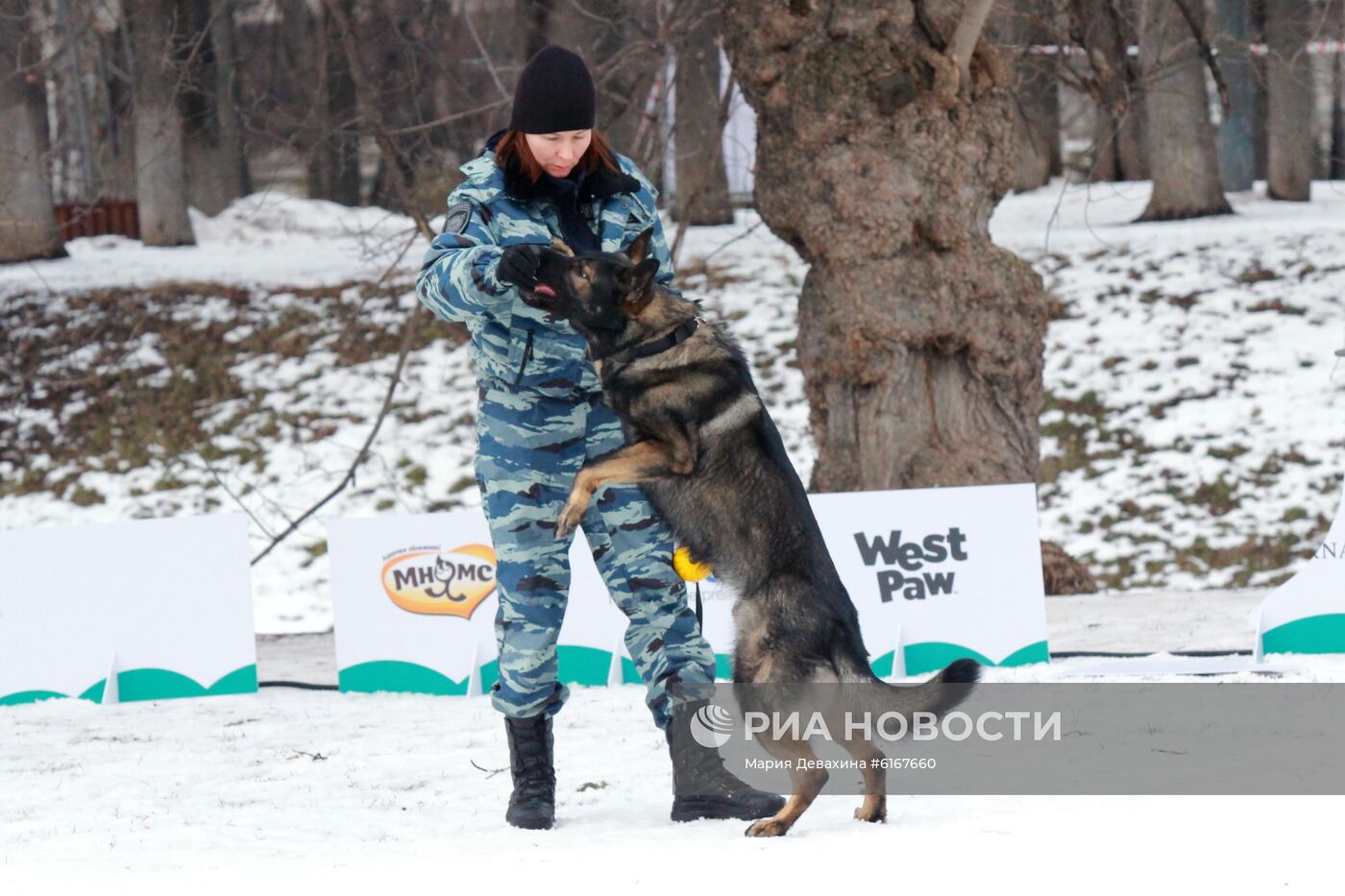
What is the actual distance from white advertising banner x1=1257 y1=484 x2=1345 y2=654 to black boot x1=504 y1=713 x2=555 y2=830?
3120mm

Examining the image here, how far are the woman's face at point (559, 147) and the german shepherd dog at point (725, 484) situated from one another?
26 centimetres

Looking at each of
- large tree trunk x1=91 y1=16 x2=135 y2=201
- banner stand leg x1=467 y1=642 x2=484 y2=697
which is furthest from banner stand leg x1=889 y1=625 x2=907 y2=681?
large tree trunk x1=91 y1=16 x2=135 y2=201

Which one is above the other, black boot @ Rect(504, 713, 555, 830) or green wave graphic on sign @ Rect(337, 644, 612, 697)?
black boot @ Rect(504, 713, 555, 830)

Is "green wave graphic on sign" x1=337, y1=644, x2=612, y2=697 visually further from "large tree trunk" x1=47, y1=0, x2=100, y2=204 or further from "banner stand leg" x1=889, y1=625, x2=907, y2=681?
"large tree trunk" x1=47, y1=0, x2=100, y2=204

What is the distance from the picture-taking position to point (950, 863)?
3.32 m

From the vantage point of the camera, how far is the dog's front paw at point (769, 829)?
3.73m

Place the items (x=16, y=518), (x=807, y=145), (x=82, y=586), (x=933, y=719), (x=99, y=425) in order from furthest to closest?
(x=99, y=425), (x=16, y=518), (x=807, y=145), (x=82, y=586), (x=933, y=719)

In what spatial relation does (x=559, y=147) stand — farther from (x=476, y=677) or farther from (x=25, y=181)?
(x=25, y=181)

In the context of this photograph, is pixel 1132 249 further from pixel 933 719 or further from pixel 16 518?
pixel 933 719

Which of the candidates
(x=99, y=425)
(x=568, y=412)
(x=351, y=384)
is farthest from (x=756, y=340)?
(x=568, y=412)

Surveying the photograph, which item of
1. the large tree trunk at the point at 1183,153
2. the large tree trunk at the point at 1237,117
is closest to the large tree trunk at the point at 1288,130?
the large tree trunk at the point at 1237,117

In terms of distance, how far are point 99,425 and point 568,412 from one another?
11.0 metres

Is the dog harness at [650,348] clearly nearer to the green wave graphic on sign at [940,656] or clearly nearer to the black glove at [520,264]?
the black glove at [520,264]

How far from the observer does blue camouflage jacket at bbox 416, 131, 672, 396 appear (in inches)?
152
